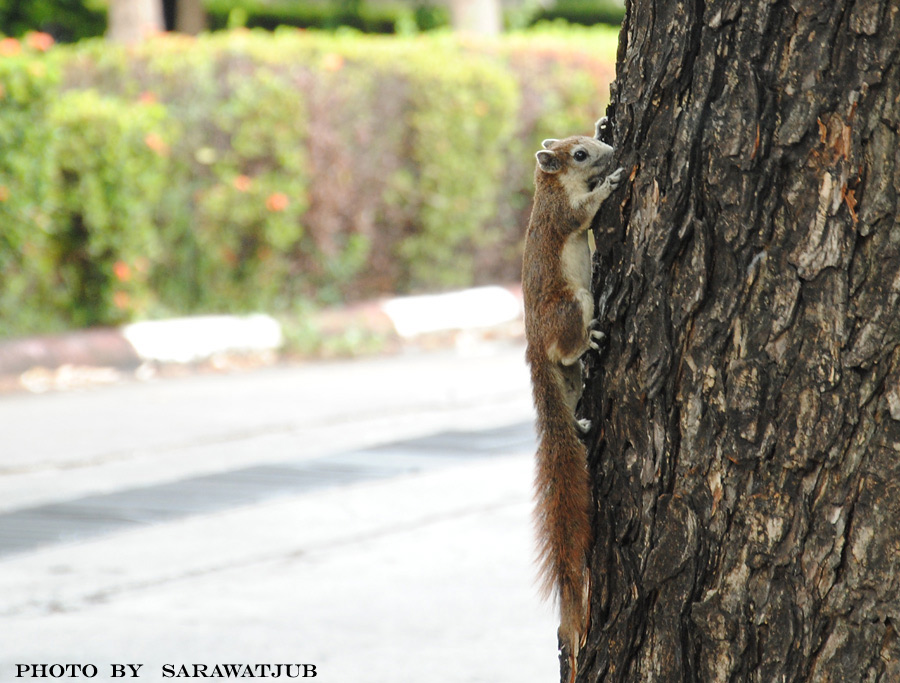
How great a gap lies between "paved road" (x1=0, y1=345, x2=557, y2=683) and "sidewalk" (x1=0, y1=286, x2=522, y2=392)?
0.44m

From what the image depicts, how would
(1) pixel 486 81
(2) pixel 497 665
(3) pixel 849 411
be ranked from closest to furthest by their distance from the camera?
(3) pixel 849 411
(2) pixel 497 665
(1) pixel 486 81

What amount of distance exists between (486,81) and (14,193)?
4.69 meters

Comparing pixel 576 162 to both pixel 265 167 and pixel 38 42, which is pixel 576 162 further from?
pixel 265 167

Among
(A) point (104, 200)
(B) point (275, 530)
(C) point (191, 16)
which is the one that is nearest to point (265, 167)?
(A) point (104, 200)

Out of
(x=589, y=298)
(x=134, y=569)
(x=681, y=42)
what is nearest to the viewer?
(x=681, y=42)

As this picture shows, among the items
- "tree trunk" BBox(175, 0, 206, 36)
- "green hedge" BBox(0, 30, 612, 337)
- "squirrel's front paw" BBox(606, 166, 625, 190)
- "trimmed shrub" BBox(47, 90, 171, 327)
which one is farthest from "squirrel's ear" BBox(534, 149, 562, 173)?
"tree trunk" BBox(175, 0, 206, 36)

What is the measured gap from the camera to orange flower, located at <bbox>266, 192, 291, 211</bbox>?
1042 centimetres

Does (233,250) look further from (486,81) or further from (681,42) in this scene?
(681,42)

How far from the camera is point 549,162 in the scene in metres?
3.31

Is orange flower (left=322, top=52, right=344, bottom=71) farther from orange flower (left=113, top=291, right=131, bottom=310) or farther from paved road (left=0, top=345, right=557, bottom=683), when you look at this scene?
paved road (left=0, top=345, right=557, bottom=683)

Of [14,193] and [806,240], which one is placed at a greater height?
[806,240]

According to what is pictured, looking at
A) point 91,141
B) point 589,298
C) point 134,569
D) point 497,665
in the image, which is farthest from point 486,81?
point 589,298

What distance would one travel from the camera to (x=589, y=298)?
2.62 metres

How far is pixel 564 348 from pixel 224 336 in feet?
24.8
